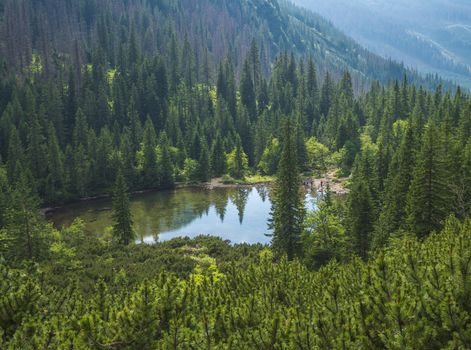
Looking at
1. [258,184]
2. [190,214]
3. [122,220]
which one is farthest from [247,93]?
[122,220]

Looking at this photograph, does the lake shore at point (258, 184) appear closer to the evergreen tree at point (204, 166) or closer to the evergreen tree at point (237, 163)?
the evergreen tree at point (204, 166)

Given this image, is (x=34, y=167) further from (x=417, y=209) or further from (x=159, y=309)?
(x=159, y=309)

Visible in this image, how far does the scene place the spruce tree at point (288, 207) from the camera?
156 ft

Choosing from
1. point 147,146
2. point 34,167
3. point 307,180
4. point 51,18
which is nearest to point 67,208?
point 34,167

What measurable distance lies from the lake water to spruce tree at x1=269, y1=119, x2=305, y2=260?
16.7m

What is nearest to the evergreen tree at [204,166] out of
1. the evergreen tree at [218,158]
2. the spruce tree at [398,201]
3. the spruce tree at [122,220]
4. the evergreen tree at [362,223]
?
the evergreen tree at [218,158]

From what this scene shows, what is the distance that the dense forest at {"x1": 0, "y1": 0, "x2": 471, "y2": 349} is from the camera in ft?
47.2

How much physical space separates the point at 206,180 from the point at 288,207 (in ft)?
192

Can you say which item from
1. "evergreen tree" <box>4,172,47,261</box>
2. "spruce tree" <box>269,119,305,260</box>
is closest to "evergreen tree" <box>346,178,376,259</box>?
"spruce tree" <box>269,119,305,260</box>

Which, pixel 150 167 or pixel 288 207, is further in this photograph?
pixel 150 167

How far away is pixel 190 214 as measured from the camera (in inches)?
3155

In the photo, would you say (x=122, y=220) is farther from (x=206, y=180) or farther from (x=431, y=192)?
(x=206, y=180)

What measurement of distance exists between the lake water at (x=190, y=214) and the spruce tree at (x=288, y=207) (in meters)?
16.7

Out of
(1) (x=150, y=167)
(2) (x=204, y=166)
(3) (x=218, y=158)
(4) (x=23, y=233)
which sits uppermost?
(4) (x=23, y=233)
